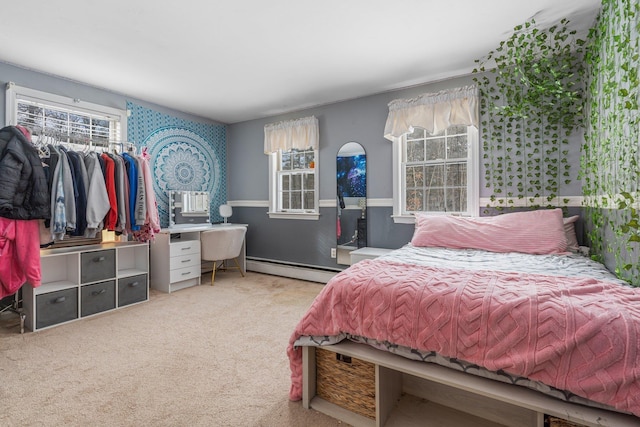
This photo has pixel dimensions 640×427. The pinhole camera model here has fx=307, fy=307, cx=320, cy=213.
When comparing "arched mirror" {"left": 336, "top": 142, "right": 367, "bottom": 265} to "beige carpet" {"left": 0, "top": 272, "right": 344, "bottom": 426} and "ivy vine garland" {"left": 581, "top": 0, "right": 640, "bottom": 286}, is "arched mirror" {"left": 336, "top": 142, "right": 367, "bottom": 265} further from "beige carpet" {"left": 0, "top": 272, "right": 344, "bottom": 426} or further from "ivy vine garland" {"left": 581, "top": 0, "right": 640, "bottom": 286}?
"ivy vine garland" {"left": 581, "top": 0, "right": 640, "bottom": 286}

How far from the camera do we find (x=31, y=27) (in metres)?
2.45

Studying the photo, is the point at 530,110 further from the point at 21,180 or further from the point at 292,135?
the point at 21,180

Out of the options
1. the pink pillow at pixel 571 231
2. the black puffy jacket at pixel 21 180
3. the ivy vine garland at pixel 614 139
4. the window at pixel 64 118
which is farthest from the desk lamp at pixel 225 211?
the ivy vine garland at pixel 614 139

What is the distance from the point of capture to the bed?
1044 millimetres

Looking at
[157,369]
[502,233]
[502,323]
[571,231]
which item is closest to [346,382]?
[502,323]

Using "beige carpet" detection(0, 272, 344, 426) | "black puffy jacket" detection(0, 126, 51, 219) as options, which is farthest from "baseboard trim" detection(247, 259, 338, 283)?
"black puffy jacket" detection(0, 126, 51, 219)

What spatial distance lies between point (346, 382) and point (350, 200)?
2723 mm

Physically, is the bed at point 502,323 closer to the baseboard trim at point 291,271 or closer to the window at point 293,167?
the baseboard trim at point 291,271

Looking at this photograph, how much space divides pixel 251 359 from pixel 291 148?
3105mm

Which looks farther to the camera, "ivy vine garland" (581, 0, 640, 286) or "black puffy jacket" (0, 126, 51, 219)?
"black puffy jacket" (0, 126, 51, 219)

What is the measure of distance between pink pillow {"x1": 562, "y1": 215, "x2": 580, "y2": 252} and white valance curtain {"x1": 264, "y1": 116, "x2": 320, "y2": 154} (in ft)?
9.70

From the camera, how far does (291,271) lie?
15.2 ft

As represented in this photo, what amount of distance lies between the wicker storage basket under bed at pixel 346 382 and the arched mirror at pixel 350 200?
240cm

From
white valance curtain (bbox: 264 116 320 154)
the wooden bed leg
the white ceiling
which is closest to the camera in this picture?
the wooden bed leg
